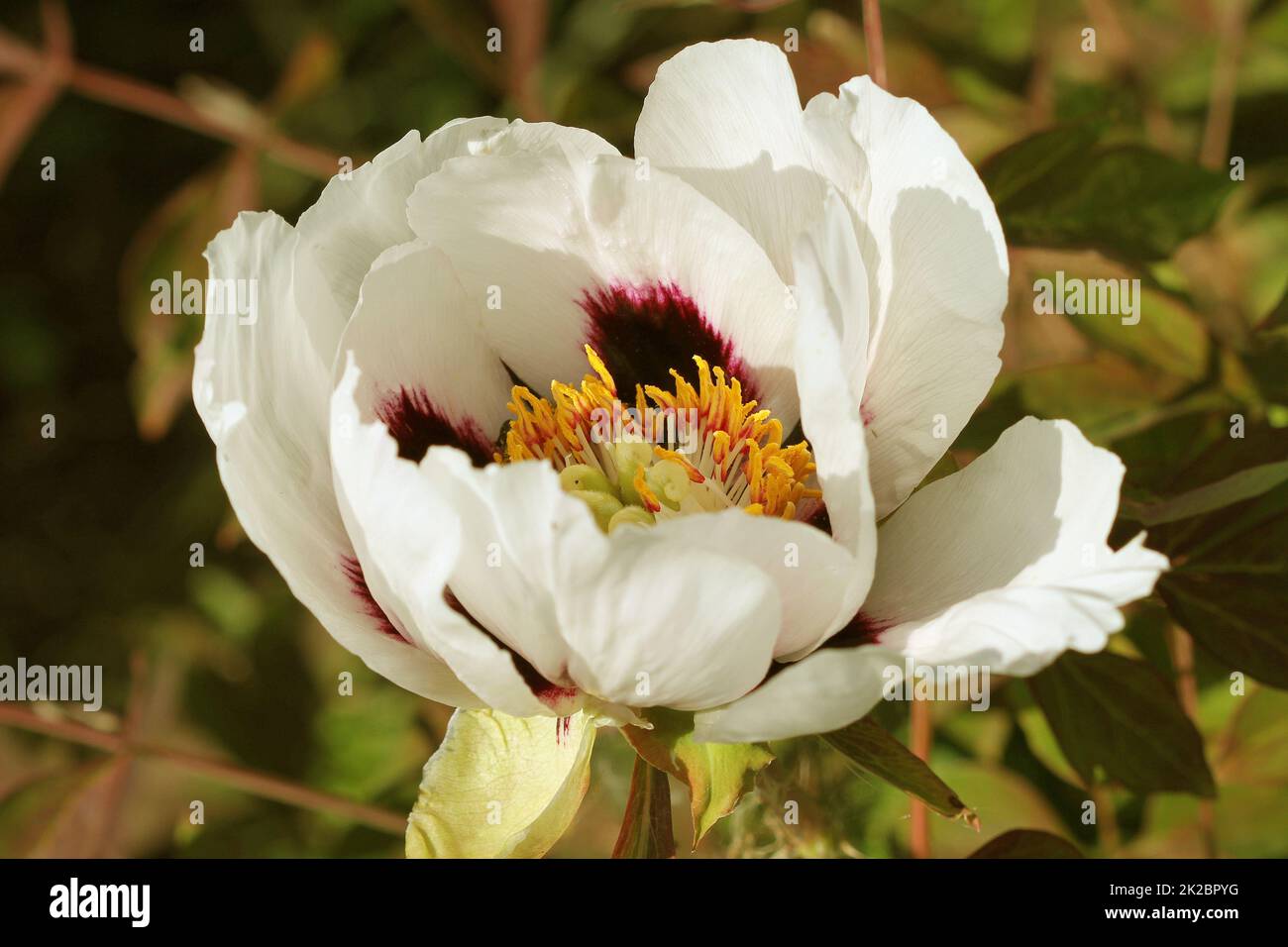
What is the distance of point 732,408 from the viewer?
78 centimetres

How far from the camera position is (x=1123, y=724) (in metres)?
0.85

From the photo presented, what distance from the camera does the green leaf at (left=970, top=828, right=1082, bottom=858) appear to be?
83 cm

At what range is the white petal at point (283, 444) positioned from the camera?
25.8 inches

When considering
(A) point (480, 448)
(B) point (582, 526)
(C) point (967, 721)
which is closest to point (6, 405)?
(A) point (480, 448)

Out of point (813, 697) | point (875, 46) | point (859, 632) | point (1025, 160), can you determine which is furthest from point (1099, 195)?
point (813, 697)

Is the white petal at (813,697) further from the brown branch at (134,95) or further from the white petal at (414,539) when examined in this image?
the brown branch at (134,95)

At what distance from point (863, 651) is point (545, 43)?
4.01 ft

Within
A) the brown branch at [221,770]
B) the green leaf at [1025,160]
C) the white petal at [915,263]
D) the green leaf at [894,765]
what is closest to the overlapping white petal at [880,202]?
the white petal at [915,263]

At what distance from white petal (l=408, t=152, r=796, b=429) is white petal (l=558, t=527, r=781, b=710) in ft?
0.72

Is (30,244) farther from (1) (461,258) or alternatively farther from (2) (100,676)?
(1) (461,258)

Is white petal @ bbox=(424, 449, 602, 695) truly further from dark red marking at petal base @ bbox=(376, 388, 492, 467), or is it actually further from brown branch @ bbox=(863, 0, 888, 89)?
brown branch @ bbox=(863, 0, 888, 89)

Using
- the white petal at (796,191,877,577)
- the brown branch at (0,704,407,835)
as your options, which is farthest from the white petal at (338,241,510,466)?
the brown branch at (0,704,407,835)

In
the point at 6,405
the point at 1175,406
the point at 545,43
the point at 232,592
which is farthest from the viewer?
the point at 6,405

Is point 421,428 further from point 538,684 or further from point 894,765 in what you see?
point 894,765
